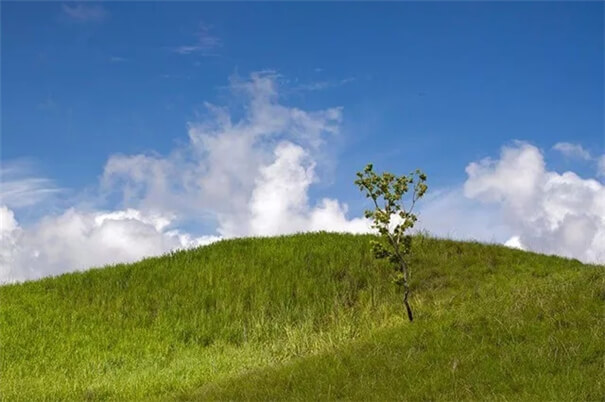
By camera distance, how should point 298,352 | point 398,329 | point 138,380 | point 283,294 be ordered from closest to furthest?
point 398,329
point 138,380
point 298,352
point 283,294

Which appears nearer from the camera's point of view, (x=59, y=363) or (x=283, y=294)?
(x=59, y=363)

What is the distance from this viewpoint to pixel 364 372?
479 inches

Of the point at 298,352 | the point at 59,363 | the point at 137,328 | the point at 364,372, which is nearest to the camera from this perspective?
the point at 364,372

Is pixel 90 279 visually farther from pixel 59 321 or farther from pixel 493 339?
pixel 493 339

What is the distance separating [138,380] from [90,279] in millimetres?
12212

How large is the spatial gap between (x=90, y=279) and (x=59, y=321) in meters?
4.18

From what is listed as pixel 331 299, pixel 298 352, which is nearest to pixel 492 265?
pixel 331 299

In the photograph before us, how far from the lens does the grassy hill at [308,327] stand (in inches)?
459

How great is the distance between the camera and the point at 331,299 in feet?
77.7

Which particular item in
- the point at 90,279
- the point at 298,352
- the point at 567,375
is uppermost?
the point at 90,279

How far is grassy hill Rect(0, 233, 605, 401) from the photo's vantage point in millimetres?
11656

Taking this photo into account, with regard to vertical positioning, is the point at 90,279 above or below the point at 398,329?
above

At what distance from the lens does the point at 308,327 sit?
21.4 m

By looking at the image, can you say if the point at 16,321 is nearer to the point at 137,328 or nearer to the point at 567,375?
the point at 137,328
